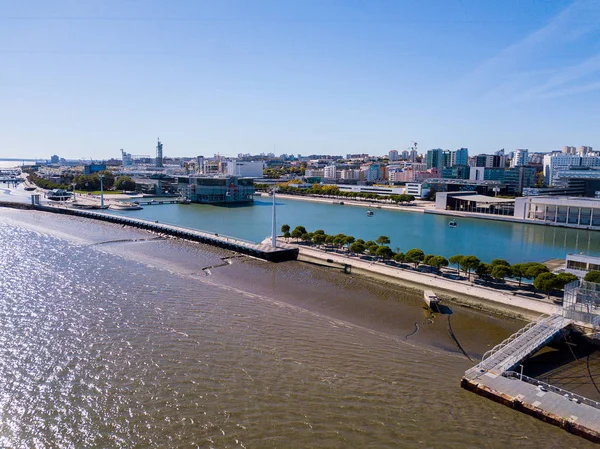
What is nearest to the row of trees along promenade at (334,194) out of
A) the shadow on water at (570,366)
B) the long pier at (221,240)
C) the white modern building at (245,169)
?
the white modern building at (245,169)

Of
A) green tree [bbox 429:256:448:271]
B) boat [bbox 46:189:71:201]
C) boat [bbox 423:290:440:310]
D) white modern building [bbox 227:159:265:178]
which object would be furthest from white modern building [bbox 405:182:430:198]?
boat [bbox 423:290:440:310]

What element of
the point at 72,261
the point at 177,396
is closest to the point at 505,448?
the point at 177,396

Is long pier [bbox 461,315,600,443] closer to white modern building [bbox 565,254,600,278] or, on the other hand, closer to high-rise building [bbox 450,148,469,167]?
white modern building [bbox 565,254,600,278]

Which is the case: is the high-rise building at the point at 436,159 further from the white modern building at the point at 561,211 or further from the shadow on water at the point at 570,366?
the shadow on water at the point at 570,366

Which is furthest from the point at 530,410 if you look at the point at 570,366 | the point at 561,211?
the point at 561,211

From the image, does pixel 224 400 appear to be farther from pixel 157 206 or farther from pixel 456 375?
pixel 157 206

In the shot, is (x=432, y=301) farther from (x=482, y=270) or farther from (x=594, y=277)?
(x=594, y=277)
